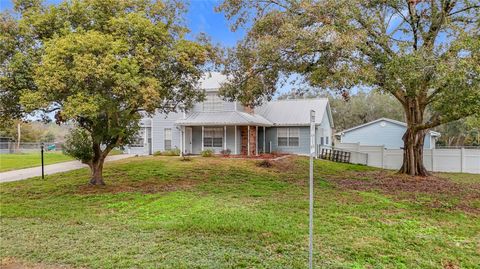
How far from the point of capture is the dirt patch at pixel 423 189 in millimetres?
9772

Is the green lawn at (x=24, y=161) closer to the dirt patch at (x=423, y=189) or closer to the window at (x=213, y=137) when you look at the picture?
the window at (x=213, y=137)

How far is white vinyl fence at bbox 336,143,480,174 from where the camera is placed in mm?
19906

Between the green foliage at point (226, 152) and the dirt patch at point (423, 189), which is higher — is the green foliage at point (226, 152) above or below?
above

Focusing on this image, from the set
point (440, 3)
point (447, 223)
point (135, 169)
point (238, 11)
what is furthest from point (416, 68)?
point (135, 169)

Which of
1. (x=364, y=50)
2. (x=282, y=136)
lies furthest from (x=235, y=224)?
(x=282, y=136)

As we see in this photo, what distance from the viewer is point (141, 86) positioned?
946 centimetres

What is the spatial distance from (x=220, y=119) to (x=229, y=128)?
3.24ft

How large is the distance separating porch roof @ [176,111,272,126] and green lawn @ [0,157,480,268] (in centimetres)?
974

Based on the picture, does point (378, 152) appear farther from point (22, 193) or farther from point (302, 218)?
point (22, 193)

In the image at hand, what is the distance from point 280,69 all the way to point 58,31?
758 centimetres

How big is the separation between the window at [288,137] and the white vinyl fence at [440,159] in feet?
17.7

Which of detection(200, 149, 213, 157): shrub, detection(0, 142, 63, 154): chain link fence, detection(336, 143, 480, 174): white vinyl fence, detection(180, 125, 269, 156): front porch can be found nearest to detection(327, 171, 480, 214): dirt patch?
detection(336, 143, 480, 174): white vinyl fence

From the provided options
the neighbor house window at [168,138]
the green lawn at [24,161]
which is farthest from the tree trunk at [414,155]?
the green lawn at [24,161]

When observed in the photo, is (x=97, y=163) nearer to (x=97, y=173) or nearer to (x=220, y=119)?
(x=97, y=173)
